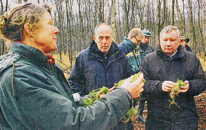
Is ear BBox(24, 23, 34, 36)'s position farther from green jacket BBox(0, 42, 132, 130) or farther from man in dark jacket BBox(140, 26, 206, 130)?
man in dark jacket BBox(140, 26, 206, 130)

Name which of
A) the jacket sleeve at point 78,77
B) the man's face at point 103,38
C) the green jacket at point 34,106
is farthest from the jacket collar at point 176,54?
the green jacket at point 34,106

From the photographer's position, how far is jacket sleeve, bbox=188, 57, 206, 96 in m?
2.53

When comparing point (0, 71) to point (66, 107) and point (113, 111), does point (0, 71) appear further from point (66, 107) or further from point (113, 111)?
point (113, 111)

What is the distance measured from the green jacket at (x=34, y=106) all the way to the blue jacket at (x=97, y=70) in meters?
1.64

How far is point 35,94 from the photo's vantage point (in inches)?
40.4

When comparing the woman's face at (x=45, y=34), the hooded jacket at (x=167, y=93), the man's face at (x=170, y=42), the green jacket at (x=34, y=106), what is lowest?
the hooded jacket at (x=167, y=93)

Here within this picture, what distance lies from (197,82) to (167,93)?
50cm

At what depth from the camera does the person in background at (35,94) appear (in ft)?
3.34

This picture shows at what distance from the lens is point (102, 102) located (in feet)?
4.01

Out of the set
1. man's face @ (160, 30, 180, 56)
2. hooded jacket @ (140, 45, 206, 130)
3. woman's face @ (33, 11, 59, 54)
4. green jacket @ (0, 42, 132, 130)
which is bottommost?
hooded jacket @ (140, 45, 206, 130)

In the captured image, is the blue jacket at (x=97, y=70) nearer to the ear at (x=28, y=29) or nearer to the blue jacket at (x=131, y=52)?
the ear at (x=28, y=29)

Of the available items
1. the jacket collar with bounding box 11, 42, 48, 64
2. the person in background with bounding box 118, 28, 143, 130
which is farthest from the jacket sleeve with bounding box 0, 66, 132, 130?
the person in background with bounding box 118, 28, 143, 130

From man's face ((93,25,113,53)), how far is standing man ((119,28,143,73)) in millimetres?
1882

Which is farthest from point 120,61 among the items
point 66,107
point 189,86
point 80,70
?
point 66,107
